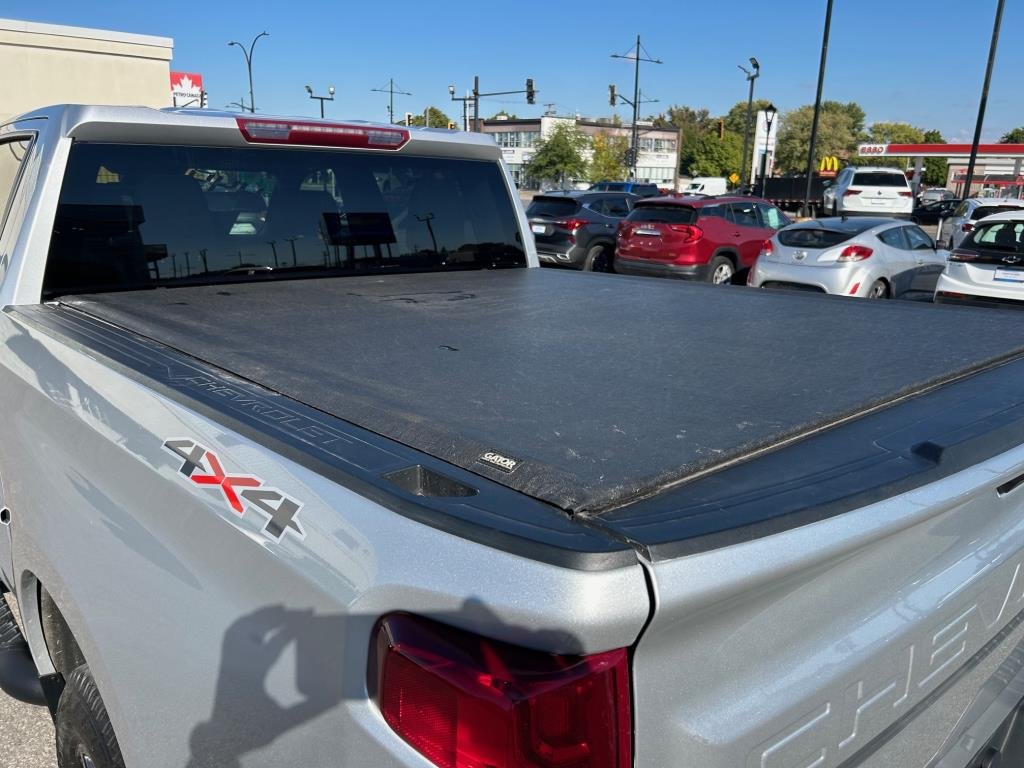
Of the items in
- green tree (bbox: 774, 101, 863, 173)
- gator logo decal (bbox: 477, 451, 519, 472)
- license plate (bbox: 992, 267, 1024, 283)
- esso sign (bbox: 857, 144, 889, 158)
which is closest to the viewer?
gator logo decal (bbox: 477, 451, 519, 472)

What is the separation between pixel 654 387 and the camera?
2.00 metres

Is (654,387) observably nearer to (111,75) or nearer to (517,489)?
(517,489)

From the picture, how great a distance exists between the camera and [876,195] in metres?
25.8

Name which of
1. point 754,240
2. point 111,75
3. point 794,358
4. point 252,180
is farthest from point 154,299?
→ point 111,75

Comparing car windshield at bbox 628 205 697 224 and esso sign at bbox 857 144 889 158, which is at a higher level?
esso sign at bbox 857 144 889 158

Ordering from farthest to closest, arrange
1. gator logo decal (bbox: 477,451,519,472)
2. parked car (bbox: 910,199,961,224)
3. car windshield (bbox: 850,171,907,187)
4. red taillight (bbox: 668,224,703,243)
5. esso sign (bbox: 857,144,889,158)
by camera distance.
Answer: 1. esso sign (bbox: 857,144,889,158)
2. parked car (bbox: 910,199,961,224)
3. car windshield (bbox: 850,171,907,187)
4. red taillight (bbox: 668,224,703,243)
5. gator logo decal (bbox: 477,451,519,472)

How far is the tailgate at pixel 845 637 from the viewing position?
1.11 metres

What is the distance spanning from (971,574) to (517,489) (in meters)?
0.92

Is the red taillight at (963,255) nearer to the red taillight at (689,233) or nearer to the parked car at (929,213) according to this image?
the red taillight at (689,233)

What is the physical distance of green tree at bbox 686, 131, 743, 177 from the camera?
92812 mm

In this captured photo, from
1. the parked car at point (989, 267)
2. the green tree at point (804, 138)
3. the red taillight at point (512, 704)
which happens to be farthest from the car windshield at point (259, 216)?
the green tree at point (804, 138)

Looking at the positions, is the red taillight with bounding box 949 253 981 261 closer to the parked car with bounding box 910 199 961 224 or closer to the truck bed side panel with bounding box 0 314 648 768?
the truck bed side panel with bounding box 0 314 648 768

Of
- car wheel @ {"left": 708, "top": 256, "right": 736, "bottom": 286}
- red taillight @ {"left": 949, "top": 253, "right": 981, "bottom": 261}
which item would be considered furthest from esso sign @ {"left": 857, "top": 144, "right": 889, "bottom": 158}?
red taillight @ {"left": 949, "top": 253, "right": 981, "bottom": 261}

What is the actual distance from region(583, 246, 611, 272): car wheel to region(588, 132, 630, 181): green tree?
4998 cm
